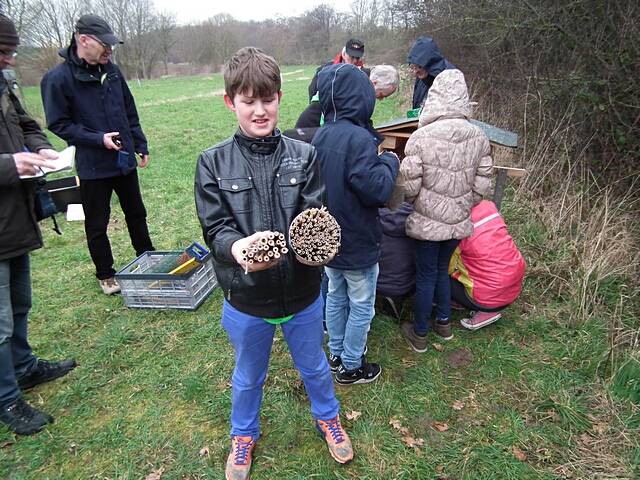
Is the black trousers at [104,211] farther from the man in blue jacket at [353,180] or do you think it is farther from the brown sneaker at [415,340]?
the brown sneaker at [415,340]

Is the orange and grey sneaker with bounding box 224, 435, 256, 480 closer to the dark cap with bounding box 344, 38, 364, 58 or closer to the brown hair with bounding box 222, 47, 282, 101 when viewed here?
the brown hair with bounding box 222, 47, 282, 101

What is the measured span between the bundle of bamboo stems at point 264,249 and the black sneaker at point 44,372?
8.12 ft

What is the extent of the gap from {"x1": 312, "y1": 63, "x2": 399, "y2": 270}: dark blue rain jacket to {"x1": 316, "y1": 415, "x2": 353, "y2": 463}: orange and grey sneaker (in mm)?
928

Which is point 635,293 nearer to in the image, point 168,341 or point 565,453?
point 565,453

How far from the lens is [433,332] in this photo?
11.1 ft

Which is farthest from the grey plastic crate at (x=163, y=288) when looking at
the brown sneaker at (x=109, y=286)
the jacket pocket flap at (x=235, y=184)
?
the jacket pocket flap at (x=235, y=184)

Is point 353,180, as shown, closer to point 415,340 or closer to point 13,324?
point 415,340

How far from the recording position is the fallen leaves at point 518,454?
2.35 metres

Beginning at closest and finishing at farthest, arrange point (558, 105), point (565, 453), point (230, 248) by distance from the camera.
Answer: point (230, 248)
point (565, 453)
point (558, 105)

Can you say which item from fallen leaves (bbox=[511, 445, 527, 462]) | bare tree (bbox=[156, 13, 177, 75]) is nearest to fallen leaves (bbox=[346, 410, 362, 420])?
fallen leaves (bbox=[511, 445, 527, 462])

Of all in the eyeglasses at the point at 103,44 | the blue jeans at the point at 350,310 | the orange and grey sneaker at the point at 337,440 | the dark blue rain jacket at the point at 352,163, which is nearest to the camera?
the dark blue rain jacket at the point at 352,163

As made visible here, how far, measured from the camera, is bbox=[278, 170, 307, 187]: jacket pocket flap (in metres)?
1.85

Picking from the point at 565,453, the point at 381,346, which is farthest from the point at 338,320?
the point at 565,453

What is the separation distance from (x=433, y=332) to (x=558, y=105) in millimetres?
3640
